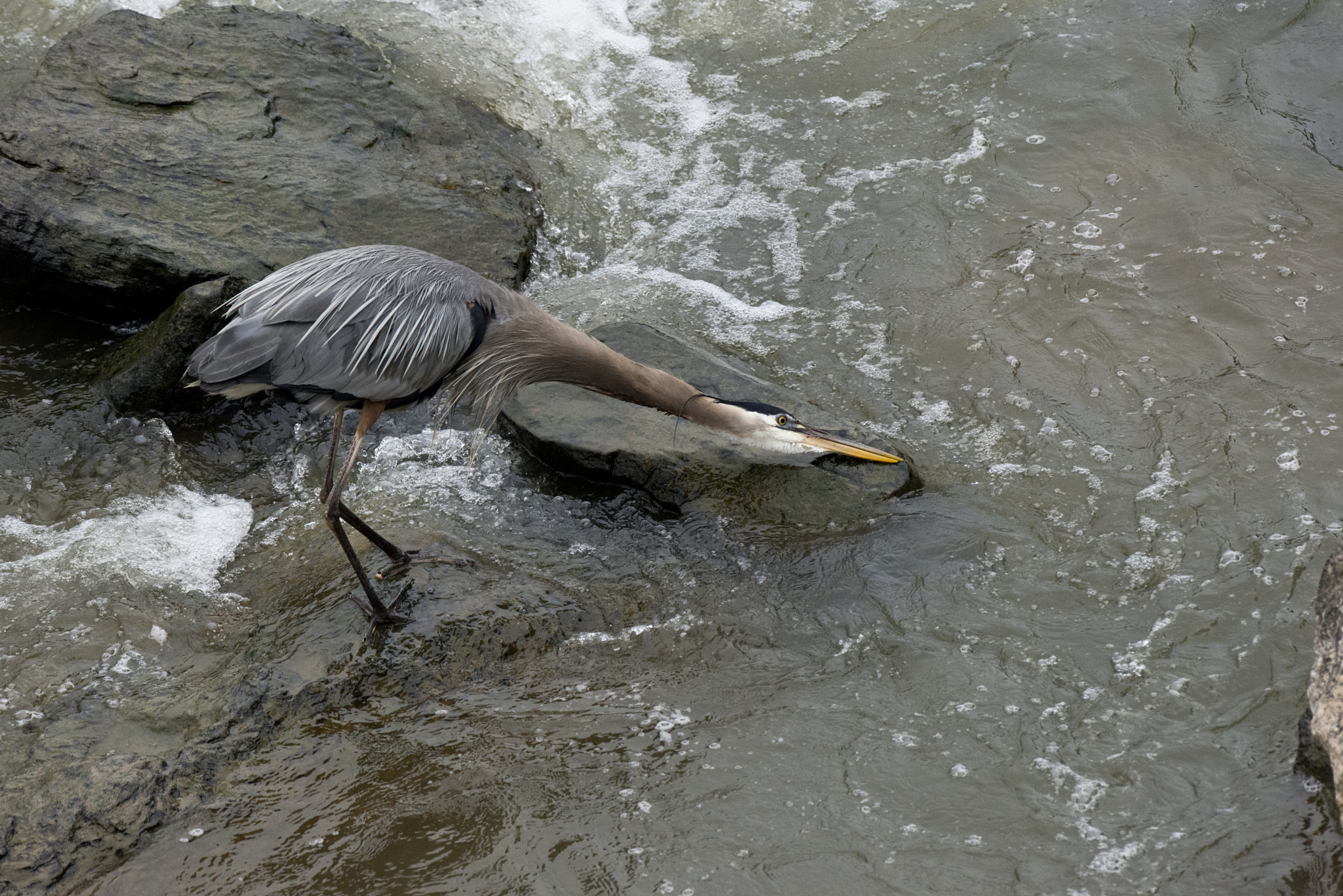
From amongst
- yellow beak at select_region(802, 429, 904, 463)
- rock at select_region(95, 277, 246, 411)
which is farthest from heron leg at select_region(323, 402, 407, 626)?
yellow beak at select_region(802, 429, 904, 463)

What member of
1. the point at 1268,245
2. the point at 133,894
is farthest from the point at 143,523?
the point at 1268,245

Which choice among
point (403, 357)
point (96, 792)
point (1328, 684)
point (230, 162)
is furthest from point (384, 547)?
point (1328, 684)

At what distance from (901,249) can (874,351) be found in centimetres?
98

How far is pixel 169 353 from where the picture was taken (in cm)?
493

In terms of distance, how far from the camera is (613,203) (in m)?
6.75

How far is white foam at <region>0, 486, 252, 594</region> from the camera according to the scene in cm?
431

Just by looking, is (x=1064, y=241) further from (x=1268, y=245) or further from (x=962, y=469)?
(x=962, y=469)

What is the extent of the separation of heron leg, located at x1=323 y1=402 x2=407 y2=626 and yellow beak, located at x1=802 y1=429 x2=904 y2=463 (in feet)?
6.10

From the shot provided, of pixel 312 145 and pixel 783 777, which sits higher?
pixel 312 145

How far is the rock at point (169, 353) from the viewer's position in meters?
4.89

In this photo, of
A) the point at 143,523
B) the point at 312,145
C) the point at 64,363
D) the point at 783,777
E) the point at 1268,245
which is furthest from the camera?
the point at 312,145

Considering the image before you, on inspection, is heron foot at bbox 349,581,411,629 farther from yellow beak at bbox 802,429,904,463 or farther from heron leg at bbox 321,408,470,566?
yellow beak at bbox 802,429,904,463

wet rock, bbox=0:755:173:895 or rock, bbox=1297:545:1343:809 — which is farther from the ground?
rock, bbox=1297:545:1343:809

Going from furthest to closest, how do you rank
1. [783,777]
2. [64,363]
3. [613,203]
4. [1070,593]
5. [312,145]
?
[613,203], [312,145], [64,363], [1070,593], [783,777]
